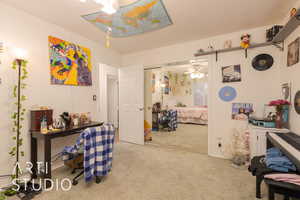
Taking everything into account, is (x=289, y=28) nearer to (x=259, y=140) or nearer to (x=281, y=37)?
(x=281, y=37)

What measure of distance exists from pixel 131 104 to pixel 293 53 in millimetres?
3207

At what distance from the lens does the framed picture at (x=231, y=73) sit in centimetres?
262

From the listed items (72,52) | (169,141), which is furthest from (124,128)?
(72,52)

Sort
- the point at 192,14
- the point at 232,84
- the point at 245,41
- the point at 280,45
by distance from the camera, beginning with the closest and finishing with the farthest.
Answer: the point at 192,14 → the point at 280,45 → the point at 245,41 → the point at 232,84

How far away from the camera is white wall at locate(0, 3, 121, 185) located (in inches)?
72.4

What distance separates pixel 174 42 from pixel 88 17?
184 centimetres

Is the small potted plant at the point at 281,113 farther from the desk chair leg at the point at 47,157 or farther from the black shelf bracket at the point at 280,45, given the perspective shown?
the desk chair leg at the point at 47,157

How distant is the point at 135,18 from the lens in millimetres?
2180

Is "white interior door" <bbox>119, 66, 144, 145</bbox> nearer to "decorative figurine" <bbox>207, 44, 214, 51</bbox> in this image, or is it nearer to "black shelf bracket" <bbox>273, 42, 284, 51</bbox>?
"decorative figurine" <bbox>207, 44, 214, 51</bbox>

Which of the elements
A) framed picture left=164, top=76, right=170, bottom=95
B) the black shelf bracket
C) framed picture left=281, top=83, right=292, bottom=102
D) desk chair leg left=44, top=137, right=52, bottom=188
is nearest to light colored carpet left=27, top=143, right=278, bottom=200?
desk chair leg left=44, top=137, right=52, bottom=188

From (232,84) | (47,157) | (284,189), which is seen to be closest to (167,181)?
(284,189)

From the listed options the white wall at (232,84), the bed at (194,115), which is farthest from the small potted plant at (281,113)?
the bed at (194,115)

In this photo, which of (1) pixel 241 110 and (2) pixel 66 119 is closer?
(2) pixel 66 119

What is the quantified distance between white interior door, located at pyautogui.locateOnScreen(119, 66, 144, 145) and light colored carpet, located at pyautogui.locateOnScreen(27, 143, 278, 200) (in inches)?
37.5
